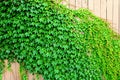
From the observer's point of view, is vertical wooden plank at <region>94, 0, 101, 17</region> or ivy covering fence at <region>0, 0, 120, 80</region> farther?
vertical wooden plank at <region>94, 0, 101, 17</region>

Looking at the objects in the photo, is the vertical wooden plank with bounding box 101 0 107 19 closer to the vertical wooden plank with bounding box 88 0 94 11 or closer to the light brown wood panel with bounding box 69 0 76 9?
the vertical wooden plank with bounding box 88 0 94 11

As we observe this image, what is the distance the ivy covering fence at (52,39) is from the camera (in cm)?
491

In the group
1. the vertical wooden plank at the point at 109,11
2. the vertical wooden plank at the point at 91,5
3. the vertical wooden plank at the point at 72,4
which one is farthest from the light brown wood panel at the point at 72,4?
the vertical wooden plank at the point at 109,11

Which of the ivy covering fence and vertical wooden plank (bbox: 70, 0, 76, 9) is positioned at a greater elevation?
vertical wooden plank (bbox: 70, 0, 76, 9)

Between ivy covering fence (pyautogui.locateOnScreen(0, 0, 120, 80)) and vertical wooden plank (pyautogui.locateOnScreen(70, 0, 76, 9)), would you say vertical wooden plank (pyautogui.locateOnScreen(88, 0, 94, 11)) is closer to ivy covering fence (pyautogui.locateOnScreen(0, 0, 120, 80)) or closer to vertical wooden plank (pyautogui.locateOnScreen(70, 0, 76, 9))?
ivy covering fence (pyautogui.locateOnScreen(0, 0, 120, 80))

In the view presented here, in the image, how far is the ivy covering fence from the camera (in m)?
4.91

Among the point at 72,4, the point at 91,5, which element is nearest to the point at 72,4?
the point at 72,4

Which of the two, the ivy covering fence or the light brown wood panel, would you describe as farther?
the light brown wood panel

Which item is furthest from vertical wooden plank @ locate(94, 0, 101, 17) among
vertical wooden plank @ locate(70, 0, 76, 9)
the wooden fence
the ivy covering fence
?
vertical wooden plank @ locate(70, 0, 76, 9)

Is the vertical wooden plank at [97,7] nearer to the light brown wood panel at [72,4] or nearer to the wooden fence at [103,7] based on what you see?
the wooden fence at [103,7]

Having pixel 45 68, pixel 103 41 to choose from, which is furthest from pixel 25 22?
pixel 103 41

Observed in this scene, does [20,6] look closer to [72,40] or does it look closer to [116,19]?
[72,40]

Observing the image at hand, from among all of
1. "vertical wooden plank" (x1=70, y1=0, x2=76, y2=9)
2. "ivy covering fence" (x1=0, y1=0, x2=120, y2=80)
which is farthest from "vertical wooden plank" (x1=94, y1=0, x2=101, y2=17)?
"vertical wooden plank" (x1=70, y1=0, x2=76, y2=9)

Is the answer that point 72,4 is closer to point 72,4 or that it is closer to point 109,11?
point 72,4
